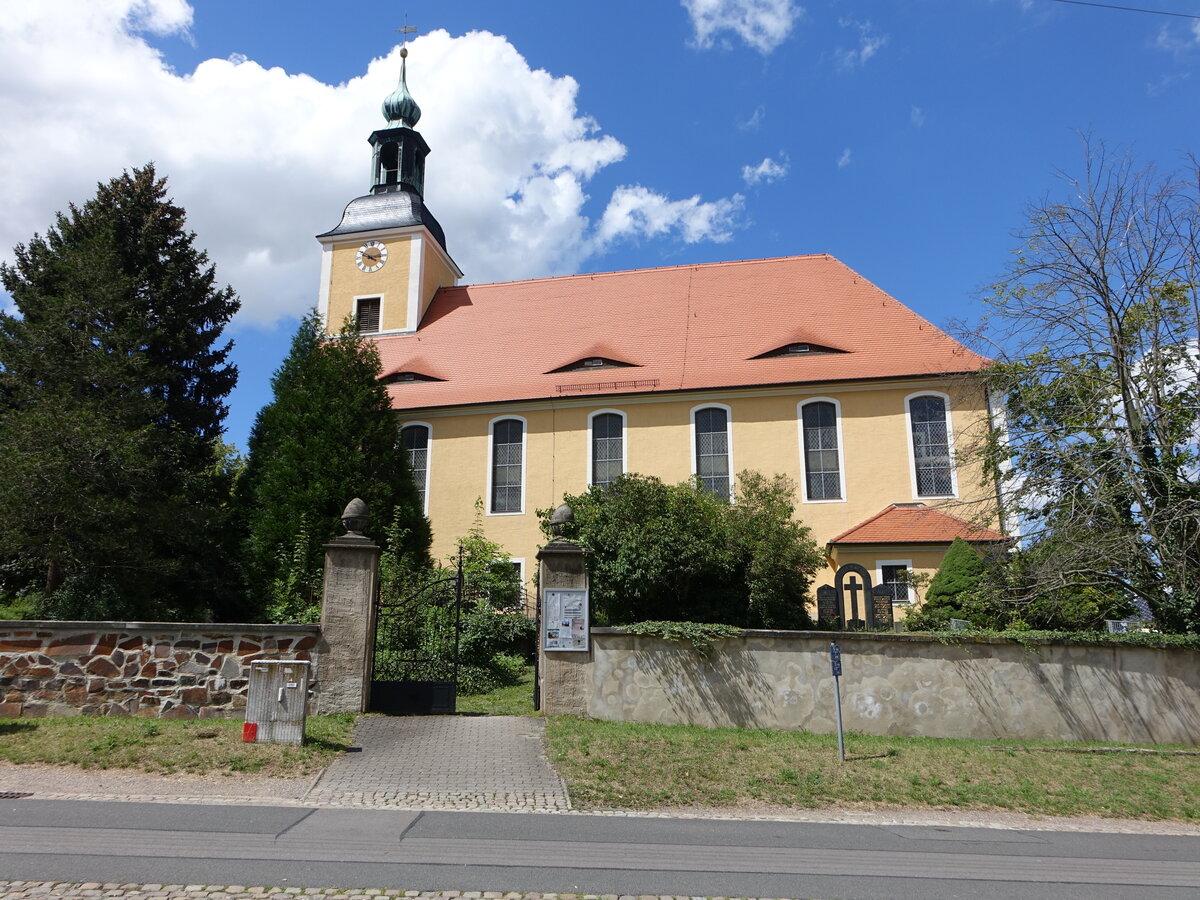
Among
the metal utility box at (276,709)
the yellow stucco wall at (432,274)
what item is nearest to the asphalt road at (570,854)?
the metal utility box at (276,709)

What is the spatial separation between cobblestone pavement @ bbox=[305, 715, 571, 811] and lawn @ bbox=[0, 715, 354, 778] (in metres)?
Answer: 0.37

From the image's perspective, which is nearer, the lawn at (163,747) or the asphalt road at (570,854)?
the asphalt road at (570,854)

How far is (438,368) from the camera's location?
985 inches

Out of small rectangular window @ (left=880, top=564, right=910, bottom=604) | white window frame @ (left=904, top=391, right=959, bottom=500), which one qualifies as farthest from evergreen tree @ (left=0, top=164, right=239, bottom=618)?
white window frame @ (left=904, top=391, right=959, bottom=500)

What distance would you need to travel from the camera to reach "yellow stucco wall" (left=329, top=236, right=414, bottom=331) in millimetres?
27484

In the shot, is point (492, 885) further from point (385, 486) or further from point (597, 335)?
point (597, 335)

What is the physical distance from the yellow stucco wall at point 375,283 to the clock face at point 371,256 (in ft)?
0.41

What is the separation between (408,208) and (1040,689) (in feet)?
79.0

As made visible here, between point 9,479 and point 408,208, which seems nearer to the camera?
point 9,479

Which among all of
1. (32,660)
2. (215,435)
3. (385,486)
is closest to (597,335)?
(385,486)

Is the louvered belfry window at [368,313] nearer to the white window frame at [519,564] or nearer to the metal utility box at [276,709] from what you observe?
the white window frame at [519,564]

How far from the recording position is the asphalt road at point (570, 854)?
17.7 ft

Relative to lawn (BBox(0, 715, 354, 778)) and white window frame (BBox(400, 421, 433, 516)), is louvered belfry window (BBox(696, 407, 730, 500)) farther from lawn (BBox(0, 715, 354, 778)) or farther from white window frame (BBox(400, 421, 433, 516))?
lawn (BBox(0, 715, 354, 778))

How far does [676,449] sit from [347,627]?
12587 mm
